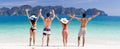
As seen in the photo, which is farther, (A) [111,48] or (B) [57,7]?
(B) [57,7]

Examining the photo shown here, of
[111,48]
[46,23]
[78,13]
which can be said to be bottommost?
[78,13]

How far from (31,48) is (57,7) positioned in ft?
554

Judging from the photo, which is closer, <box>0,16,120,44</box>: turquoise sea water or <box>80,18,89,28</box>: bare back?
<box>80,18,89,28</box>: bare back

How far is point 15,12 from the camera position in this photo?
7318 inches

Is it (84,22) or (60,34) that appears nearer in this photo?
(84,22)

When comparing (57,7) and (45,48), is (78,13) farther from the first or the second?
(45,48)

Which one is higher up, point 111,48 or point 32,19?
point 32,19

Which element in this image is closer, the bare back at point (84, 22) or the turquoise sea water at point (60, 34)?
the bare back at point (84, 22)

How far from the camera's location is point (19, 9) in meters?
187

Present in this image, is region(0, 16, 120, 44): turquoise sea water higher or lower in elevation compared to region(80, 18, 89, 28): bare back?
lower

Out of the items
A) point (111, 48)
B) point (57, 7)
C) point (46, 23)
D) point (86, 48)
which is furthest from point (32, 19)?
point (57, 7)

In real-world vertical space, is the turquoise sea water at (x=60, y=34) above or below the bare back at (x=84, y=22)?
below

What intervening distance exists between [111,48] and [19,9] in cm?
17432

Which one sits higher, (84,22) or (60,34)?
(84,22)
